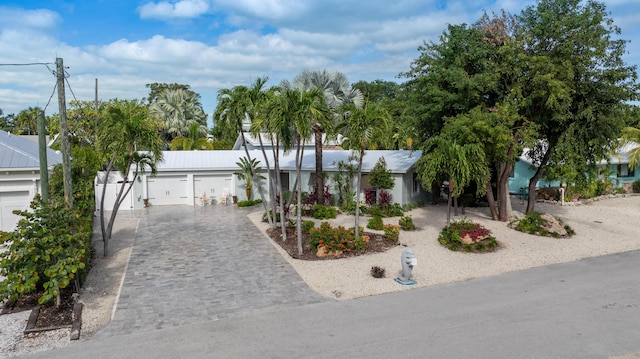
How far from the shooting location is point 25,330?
7816 millimetres

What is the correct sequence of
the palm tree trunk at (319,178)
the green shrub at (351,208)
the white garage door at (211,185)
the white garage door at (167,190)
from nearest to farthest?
the palm tree trunk at (319,178)
the green shrub at (351,208)
the white garage door at (167,190)
the white garage door at (211,185)

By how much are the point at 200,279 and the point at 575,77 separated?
15089mm

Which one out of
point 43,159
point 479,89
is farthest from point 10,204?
point 479,89

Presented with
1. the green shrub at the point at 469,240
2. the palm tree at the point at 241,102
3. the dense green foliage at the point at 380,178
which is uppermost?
the palm tree at the point at 241,102

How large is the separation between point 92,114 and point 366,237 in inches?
1005

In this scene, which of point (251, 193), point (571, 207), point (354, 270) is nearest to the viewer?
point (354, 270)

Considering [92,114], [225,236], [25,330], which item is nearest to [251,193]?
[225,236]

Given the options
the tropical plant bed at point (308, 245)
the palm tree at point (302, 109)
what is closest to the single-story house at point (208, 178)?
the tropical plant bed at point (308, 245)

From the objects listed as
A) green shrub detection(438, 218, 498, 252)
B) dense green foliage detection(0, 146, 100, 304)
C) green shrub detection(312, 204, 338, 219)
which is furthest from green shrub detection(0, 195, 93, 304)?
green shrub detection(312, 204, 338, 219)

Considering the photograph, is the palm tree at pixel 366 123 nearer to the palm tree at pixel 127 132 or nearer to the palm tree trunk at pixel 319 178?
the palm tree at pixel 127 132

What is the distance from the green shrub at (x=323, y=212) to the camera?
1930cm

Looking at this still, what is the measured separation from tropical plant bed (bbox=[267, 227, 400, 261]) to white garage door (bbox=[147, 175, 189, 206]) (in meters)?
10.0

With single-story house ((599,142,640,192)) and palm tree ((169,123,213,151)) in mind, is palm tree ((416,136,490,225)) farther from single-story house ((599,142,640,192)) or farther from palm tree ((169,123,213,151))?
palm tree ((169,123,213,151))

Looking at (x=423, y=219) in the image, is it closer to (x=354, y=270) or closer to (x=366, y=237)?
(x=366, y=237)
